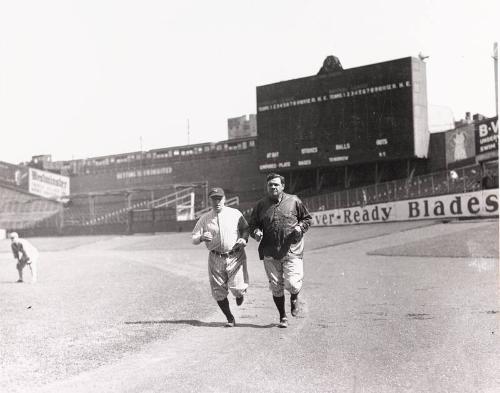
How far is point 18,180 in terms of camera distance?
55688mm

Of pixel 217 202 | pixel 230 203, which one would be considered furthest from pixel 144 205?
pixel 217 202

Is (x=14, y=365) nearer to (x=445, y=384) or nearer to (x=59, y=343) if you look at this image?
(x=59, y=343)

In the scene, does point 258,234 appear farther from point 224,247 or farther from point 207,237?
point 207,237

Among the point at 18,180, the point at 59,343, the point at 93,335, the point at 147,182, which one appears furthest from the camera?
the point at 18,180

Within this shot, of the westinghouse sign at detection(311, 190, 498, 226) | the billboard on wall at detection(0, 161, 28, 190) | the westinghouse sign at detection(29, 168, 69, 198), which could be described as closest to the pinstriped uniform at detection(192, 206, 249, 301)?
the westinghouse sign at detection(311, 190, 498, 226)

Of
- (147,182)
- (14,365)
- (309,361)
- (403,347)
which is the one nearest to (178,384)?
(309,361)

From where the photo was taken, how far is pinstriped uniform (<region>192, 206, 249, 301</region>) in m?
7.61

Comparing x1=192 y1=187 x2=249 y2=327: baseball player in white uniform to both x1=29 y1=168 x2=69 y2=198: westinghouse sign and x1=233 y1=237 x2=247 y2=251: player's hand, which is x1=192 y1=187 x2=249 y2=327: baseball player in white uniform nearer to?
x1=233 y1=237 x2=247 y2=251: player's hand

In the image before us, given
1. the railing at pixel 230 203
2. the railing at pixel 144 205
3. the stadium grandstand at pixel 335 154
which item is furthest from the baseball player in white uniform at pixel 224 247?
the railing at pixel 144 205

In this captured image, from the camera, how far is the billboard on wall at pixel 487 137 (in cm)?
3080

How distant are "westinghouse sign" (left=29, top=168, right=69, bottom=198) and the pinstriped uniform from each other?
4880 centimetres

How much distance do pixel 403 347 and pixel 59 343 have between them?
3637 mm

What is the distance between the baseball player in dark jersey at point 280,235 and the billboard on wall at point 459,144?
27.3 meters

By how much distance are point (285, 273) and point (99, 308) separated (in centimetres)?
368
